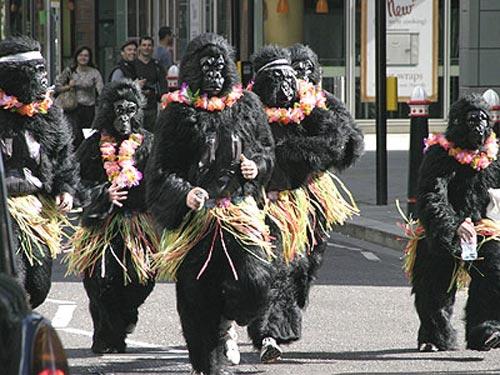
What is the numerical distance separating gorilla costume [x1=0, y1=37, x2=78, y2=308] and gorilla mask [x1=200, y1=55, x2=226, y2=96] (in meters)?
1.16

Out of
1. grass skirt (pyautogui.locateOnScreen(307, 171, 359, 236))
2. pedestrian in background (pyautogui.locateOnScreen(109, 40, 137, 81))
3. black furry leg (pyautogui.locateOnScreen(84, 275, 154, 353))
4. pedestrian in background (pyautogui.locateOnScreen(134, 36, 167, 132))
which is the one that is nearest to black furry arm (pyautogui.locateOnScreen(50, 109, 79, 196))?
black furry leg (pyautogui.locateOnScreen(84, 275, 154, 353))

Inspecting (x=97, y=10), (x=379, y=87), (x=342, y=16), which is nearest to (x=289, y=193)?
(x=379, y=87)

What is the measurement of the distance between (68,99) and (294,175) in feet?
43.1

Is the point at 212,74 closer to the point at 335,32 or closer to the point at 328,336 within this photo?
the point at 328,336

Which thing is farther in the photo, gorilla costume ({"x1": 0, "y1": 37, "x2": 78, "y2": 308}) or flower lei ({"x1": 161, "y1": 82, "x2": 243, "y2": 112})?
gorilla costume ({"x1": 0, "y1": 37, "x2": 78, "y2": 308})

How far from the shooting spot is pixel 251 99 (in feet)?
28.8

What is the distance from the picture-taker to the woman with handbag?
75.0 ft

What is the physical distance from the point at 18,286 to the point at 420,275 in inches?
235

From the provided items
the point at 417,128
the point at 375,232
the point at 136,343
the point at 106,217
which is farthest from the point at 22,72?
the point at 417,128

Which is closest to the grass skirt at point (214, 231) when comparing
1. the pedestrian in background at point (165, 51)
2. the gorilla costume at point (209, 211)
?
the gorilla costume at point (209, 211)

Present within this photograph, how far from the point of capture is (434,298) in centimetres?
991

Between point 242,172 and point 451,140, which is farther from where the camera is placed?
point 451,140

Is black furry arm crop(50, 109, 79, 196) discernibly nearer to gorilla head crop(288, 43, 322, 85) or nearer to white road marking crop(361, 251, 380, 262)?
gorilla head crop(288, 43, 322, 85)

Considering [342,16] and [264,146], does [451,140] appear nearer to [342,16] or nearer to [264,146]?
[264,146]
